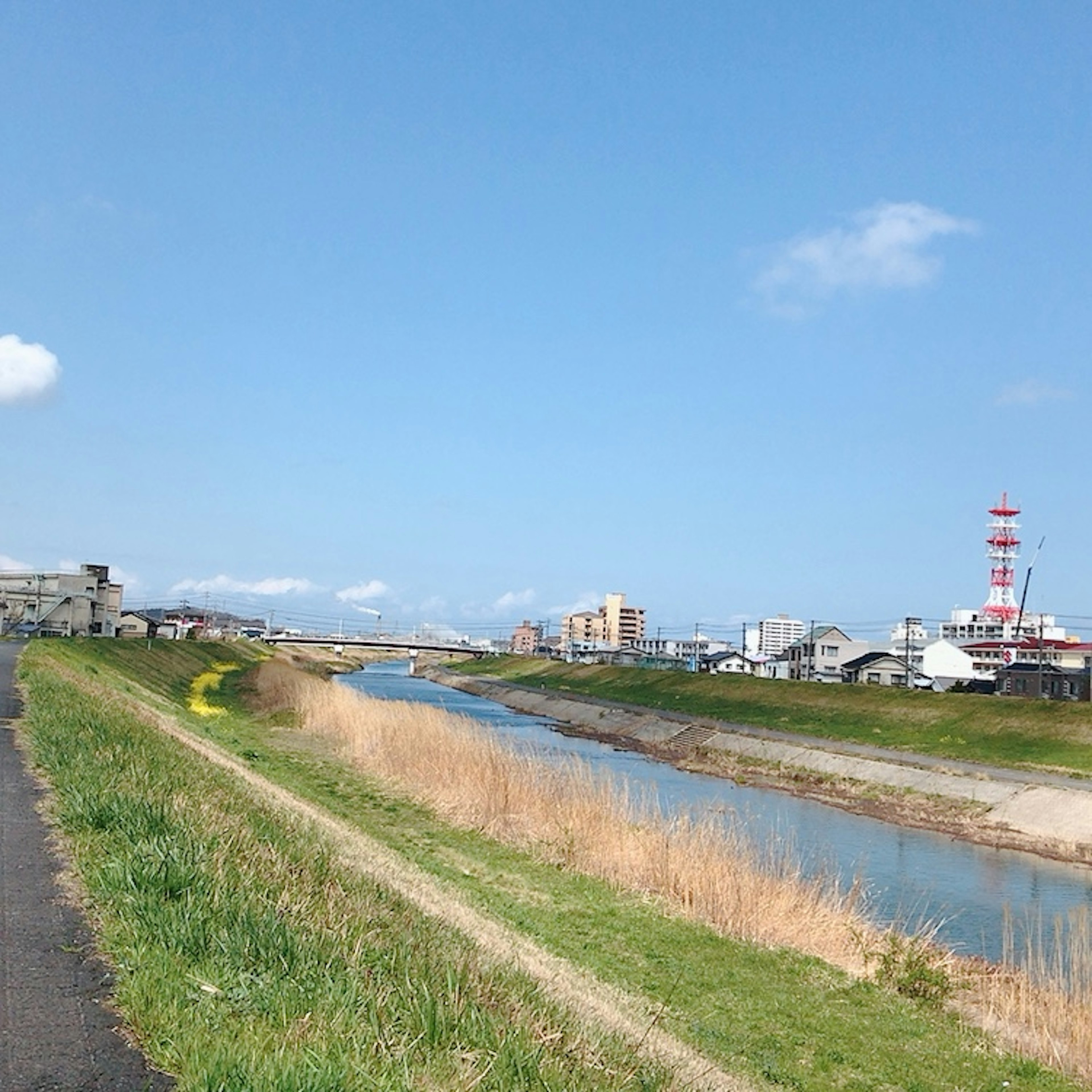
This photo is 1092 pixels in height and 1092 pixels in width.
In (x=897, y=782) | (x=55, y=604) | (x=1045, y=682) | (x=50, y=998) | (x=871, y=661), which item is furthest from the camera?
(x=871, y=661)

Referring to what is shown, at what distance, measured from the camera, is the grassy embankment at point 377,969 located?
640 centimetres

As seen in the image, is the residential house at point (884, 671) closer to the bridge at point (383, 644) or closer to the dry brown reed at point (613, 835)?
the bridge at point (383, 644)

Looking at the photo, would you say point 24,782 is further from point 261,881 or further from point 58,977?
point 58,977

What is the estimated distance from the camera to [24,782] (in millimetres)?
13906

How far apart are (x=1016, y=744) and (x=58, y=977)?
47.2m

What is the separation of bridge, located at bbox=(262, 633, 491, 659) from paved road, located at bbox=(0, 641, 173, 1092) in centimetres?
13861

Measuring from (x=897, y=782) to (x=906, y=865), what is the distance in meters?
14.5

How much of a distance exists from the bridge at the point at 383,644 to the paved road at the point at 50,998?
139 metres

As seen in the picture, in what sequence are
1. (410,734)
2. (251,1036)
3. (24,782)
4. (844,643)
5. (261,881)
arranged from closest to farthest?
(251,1036) → (261,881) → (24,782) → (410,734) → (844,643)

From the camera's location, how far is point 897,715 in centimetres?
5819

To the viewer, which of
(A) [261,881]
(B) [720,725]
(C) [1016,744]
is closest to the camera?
(A) [261,881]

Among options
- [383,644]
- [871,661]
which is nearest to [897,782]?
[871,661]

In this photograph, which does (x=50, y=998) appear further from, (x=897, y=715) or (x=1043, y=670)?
(x=1043, y=670)

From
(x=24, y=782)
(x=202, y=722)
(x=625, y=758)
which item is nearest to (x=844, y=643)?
(x=625, y=758)
